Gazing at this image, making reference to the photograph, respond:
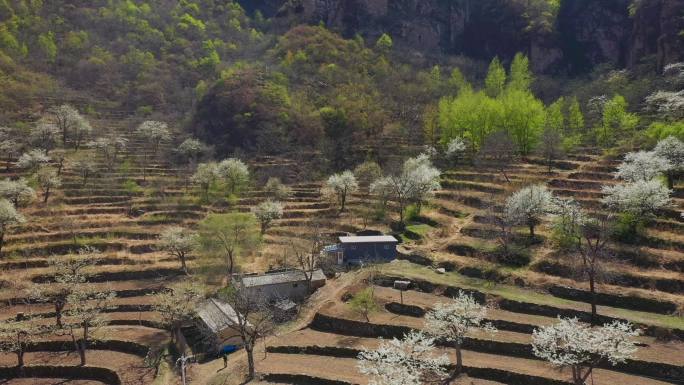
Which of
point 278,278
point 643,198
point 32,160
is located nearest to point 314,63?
point 32,160

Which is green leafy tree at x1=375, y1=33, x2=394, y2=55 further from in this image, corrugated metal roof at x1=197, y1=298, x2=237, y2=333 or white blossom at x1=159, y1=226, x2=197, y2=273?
corrugated metal roof at x1=197, y1=298, x2=237, y2=333

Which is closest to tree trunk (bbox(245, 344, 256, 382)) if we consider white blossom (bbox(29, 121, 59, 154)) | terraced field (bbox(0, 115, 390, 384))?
terraced field (bbox(0, 115, 390, 384))

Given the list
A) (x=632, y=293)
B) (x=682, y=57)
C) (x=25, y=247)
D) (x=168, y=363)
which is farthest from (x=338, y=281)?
(x=682, y=57)

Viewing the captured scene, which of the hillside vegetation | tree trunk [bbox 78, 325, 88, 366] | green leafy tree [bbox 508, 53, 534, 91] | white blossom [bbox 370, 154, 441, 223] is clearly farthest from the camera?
green leafy tree [bbox 508, 53, 534, 91]

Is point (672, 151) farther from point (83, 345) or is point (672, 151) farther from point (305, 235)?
point (83, 345)

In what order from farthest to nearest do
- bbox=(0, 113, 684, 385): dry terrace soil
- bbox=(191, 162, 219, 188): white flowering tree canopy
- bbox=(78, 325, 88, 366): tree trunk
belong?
bbox=(191, 162, 219, 188): white flowering tree canopy, bbox=(78, 325, 88, 366): tree trunk, bbox=(0, 113, 684, 385): dry terrace soil

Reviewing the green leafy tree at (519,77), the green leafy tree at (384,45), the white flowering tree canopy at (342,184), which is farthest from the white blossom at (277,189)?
the green leafy tree at (384,45)
